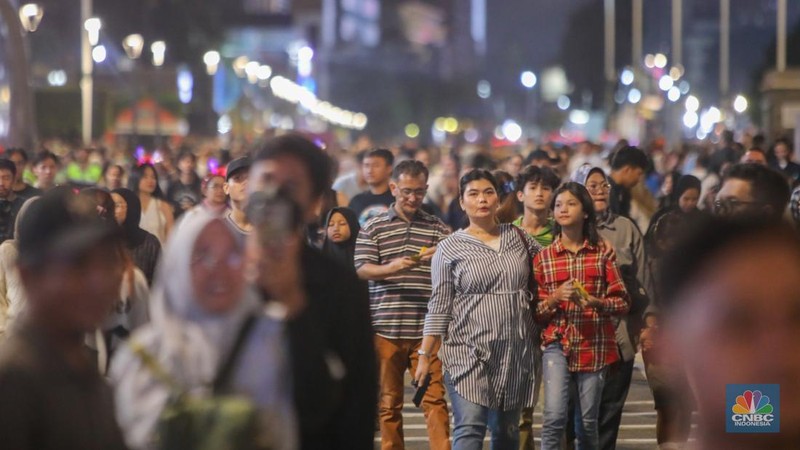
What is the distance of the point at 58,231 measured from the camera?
3.66 meters

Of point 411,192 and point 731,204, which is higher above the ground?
point 411,192

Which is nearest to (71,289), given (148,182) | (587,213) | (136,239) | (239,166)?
(239,166)

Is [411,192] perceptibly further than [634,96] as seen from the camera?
No

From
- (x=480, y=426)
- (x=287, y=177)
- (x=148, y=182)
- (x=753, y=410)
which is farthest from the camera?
(x=148, y=182)

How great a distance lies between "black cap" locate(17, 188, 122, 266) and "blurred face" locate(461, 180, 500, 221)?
4851mm

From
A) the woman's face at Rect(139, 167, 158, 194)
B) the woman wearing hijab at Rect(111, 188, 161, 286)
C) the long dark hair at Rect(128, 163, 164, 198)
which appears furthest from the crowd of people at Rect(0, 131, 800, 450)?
the long dark hair at Rect(128, 163, 164, 198)

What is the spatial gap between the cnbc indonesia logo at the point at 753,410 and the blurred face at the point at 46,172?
14.4 m

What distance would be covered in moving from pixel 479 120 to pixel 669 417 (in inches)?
6949

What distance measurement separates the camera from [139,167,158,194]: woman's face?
1574cm

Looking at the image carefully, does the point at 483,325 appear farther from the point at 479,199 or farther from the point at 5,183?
the point at 5,183

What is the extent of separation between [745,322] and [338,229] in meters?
8.55

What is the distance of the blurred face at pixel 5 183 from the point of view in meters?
13.9

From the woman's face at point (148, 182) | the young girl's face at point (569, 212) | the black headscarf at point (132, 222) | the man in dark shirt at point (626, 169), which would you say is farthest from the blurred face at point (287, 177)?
the woman's face at point (148, 182)

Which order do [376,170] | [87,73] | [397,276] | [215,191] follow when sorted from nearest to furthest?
[397,276], [215,191], [376,170], [87,73]
